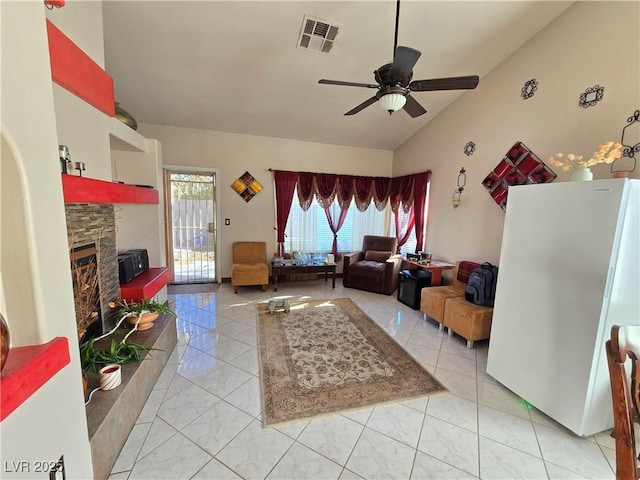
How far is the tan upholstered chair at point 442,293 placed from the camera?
9.78 ft

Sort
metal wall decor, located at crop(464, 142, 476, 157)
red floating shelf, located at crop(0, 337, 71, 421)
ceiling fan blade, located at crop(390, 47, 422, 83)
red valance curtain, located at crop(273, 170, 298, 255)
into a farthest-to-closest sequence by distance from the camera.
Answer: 1. red valance curtain, located at crop(273, 170, 298, 255)
2. metal wall decor, located at crop(464, 142, 476, 157)
3. ceiling fan blade, located at crop(390, 47, 422, 83)
4. red floating shelf, located at crop(0, 337, 71, 421)

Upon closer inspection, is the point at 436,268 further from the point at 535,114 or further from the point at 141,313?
the point at 141,313

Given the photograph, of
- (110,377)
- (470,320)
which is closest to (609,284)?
(470,320)

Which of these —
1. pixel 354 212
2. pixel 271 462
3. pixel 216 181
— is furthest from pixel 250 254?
pixel 271 462

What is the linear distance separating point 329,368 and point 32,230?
6.85 feet

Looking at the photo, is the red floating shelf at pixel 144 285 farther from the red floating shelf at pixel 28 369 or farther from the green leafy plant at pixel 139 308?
the red floating shelf at pixel 28 369

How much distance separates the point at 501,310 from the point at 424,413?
1012mm

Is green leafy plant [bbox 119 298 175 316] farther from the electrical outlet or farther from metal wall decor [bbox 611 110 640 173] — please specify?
metal wall decor [bbox 611 110 640 173]

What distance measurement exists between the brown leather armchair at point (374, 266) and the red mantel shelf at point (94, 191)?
3219 mm

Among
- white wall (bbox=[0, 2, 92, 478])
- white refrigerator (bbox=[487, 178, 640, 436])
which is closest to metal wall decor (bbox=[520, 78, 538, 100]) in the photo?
white refrigerator (bbox=[487, 178, 640, 436])

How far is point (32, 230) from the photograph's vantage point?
2.76 feet

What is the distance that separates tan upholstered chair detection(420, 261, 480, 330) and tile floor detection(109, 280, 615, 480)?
30.0 inches

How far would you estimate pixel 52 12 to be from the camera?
1.56m

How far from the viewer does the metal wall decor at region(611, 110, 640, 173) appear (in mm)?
1926
